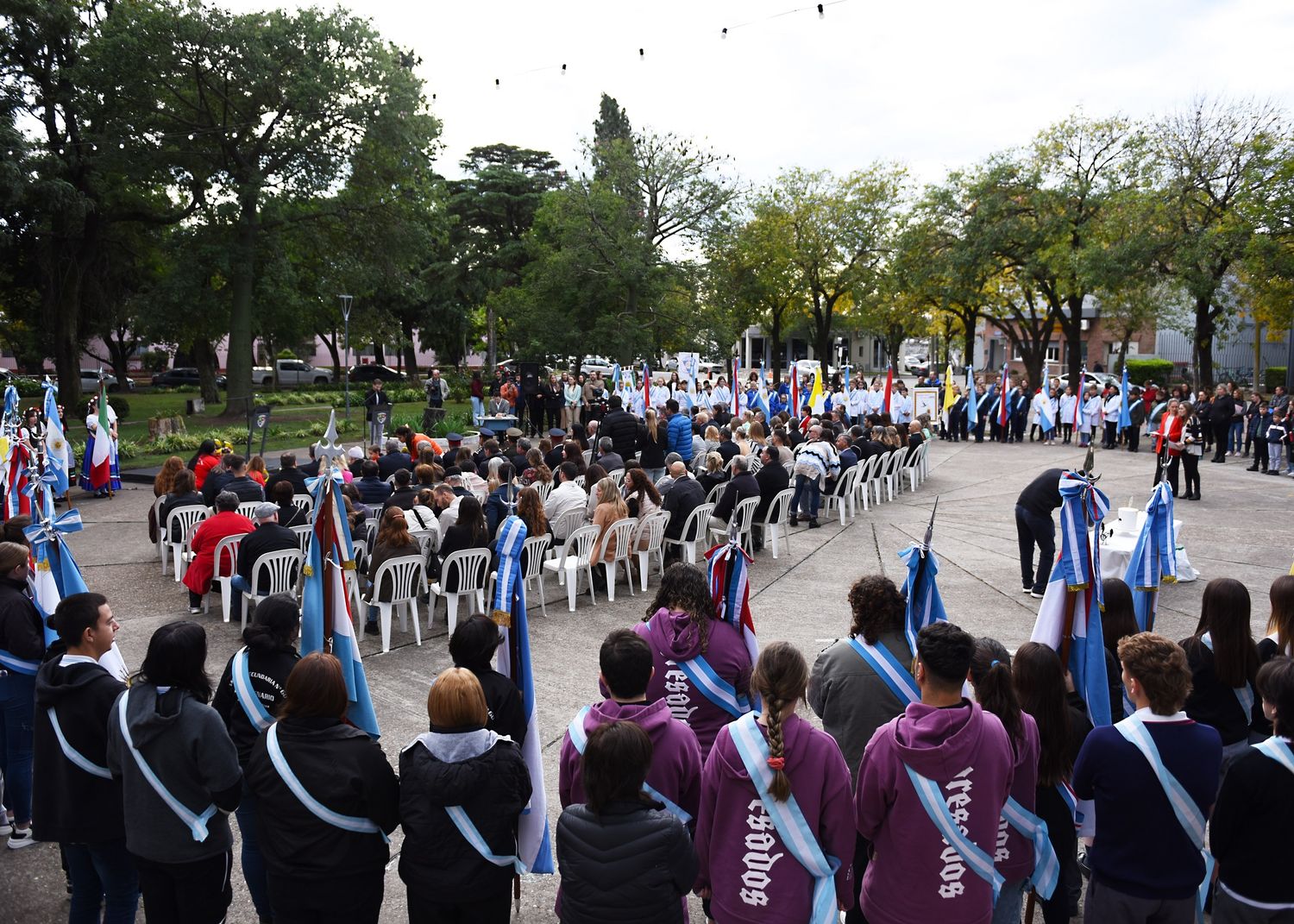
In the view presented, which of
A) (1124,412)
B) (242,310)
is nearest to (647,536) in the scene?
(1124,412)

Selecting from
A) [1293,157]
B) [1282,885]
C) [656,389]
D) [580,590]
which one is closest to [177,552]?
[580,590]

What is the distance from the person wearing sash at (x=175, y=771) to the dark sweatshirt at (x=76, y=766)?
275 mm

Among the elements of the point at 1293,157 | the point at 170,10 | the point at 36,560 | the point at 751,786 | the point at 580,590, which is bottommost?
the point at 580,590

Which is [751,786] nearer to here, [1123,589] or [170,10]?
[1123,589]

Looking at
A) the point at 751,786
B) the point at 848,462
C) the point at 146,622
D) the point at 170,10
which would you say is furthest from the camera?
the point at 170,10

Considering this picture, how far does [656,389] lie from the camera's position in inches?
1021

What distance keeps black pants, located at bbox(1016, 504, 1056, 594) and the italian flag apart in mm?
13770

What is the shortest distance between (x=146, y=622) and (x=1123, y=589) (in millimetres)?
8008

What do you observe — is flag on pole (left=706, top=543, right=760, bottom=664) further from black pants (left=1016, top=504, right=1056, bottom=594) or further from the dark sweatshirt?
black pants (left=1016, top=504, right=1056, bottom=594)

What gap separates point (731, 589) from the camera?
4.21 m

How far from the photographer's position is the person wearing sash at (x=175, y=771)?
3289 millimetres

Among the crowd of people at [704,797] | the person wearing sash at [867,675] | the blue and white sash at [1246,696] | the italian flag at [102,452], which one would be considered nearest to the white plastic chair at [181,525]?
the italian flag at [102,452]

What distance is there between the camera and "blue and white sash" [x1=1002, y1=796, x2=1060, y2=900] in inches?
132

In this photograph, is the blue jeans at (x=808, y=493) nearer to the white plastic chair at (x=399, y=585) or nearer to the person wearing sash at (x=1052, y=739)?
the white plastic chair at (x=399, y=585)
